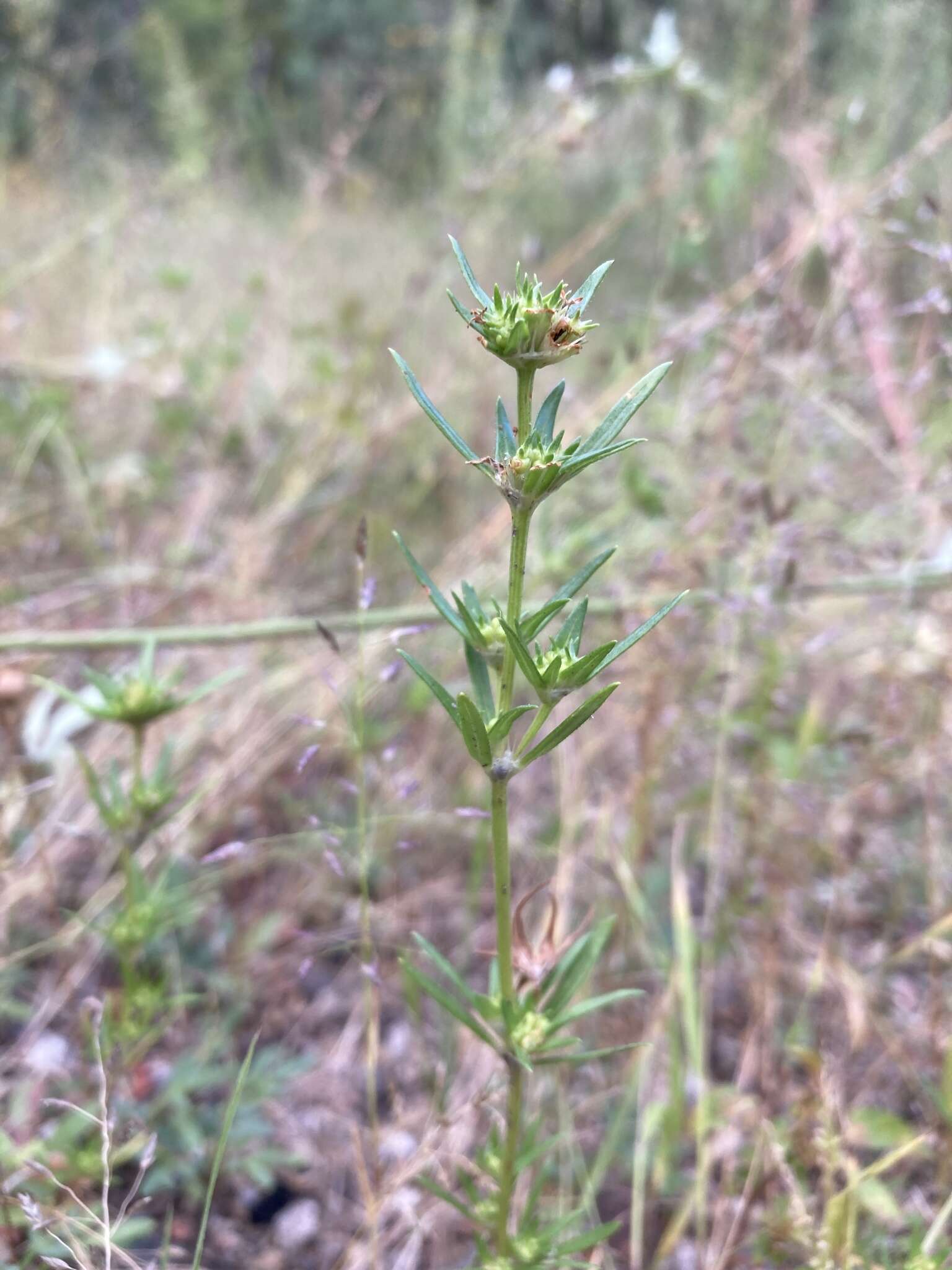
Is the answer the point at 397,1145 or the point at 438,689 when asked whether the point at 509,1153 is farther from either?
the point at 397,1145

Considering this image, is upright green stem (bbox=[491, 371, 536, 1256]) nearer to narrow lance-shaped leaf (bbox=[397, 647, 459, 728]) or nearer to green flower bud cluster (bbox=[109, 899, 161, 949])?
narrow lance-shaped leaf (bbox=[397, 647, 459, 728])

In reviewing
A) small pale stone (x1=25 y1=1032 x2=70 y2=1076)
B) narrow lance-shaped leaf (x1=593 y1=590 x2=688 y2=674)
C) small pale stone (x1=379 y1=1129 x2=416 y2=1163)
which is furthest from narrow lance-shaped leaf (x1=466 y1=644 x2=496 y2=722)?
small pale stone (x1=25 y1=1032 x2=70 y2=1076)

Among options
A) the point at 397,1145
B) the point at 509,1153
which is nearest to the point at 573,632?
the point at 509,1153

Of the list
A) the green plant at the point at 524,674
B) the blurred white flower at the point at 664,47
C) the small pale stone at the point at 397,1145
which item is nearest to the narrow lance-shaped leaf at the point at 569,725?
the green plant at the point at 524,674

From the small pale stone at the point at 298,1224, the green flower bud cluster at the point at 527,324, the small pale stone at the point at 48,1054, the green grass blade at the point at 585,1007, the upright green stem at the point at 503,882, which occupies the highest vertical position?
the green flower bud cluster at the point at 527,324

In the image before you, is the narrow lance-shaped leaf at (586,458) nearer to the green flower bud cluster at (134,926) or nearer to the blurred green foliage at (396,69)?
the green flower bud cluster at (134,926)

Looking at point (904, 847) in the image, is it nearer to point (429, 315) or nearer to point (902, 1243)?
point (902, 1243)

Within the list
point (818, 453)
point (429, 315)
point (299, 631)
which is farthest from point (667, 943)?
point (429, 315)
